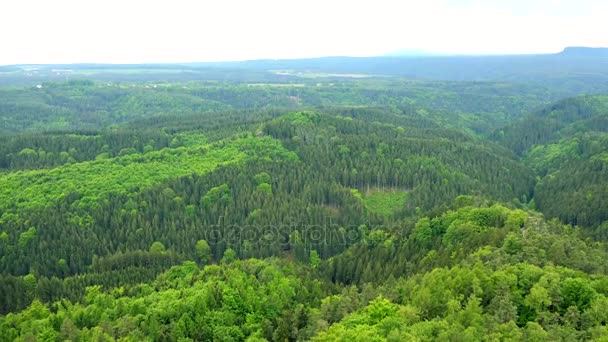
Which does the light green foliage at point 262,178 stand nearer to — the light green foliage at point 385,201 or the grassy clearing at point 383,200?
the grassy clearing at point 383,200

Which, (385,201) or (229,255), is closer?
(229,255)

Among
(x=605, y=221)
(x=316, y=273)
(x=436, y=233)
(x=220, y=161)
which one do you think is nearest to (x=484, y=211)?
(x=436, y=233)

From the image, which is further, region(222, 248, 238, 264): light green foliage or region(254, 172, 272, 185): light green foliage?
region(254, 172, 272, 185): light green foliage

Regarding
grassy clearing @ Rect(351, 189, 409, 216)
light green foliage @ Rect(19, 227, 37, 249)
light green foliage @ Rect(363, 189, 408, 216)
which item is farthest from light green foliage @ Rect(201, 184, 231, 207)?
light green foliage @ Rect(19, 227, 37, 249)

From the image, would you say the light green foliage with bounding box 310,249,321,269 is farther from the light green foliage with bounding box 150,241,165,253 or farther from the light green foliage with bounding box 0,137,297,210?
the light green foliage with bounding box 0,137,297,210

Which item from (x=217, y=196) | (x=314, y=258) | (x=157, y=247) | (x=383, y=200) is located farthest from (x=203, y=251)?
(x=383, y=200)

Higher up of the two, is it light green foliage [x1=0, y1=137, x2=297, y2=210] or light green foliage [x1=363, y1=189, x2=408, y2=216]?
light green foliage [x1=0, y1=137, x2=297, y2=210]

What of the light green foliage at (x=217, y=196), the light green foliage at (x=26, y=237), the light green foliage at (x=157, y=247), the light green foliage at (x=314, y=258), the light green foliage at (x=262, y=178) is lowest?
the light green foliage at (x=314, y=258)

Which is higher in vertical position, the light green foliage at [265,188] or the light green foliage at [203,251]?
the light green foliage at [265,188]

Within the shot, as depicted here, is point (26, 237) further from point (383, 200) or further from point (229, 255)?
point (383, 200)

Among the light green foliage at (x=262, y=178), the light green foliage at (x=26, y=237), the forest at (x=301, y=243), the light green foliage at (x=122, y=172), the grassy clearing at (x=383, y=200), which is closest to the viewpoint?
the forest at (x=301, y=243)

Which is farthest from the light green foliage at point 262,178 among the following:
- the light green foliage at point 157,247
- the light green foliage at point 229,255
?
the light green foliage at point 157,247

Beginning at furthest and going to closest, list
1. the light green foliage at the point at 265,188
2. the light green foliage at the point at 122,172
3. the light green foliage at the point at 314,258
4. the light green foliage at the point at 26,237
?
the light green foliage at the point at 265,188 → the light green foliage at the point at 122,172 → the light green foliage at the point at 26,237 → the light green foliage at the point at 314,258
